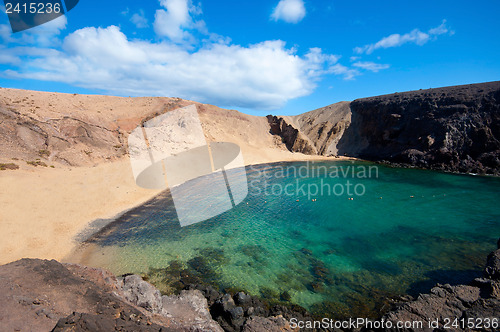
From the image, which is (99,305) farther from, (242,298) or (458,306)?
(458,306)

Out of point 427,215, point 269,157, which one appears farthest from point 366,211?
point 269,157

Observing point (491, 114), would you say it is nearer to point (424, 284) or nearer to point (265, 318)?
point (424, 284)

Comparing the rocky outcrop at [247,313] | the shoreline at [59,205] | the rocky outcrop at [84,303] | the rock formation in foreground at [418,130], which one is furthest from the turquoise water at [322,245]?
the rock formation in foreground at [418,130]

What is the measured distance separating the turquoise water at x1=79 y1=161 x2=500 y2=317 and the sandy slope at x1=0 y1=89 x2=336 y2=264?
2301mm

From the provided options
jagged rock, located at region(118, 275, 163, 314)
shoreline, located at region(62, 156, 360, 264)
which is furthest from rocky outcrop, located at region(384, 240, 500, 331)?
shoreline, located at region(62, 156, 360, 264)

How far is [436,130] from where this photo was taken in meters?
34.8

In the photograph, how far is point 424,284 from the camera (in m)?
9.09

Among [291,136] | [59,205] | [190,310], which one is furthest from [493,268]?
[291,136]

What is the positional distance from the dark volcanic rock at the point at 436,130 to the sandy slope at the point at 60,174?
21416 mm

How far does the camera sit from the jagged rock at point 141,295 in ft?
23.7

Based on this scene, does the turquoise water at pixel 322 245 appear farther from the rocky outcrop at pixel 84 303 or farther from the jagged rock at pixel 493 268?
the rocky outcrop at pixel 84 303

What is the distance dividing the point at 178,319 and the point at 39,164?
21.2m

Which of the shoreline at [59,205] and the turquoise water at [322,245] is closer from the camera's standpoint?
the turquoise water at [322,245]

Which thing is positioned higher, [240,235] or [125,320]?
[125,320]
